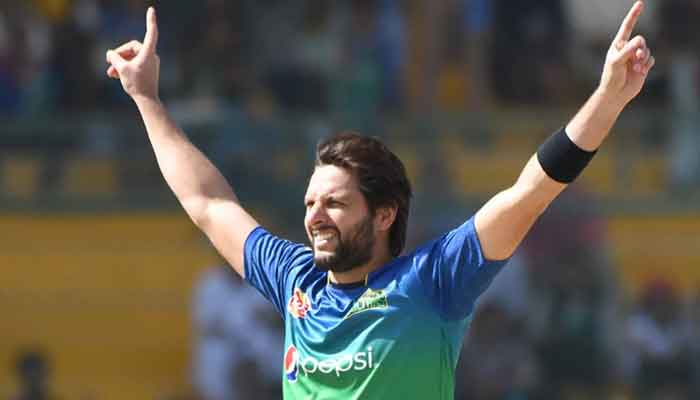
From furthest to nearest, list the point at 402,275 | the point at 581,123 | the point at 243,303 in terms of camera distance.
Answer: the point at 243,303
the point at 402,275
the point at 581,123

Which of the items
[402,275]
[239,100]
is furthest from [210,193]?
[239,100]

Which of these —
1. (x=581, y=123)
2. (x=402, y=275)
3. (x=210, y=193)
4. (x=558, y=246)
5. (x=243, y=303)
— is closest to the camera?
(x=581, y=123)

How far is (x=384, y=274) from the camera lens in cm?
456

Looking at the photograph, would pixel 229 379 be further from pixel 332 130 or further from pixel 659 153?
pixel 659 153

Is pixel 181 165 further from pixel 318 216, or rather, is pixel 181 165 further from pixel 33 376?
pixel 33 376

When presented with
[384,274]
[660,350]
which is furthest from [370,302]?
[660,350]

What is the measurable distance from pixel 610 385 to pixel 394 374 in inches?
307

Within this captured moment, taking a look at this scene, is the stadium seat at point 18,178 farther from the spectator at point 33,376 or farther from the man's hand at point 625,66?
the man's hand at point 625,66

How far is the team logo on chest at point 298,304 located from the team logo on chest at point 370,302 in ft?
0.58

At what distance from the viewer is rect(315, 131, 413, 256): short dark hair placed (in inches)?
179

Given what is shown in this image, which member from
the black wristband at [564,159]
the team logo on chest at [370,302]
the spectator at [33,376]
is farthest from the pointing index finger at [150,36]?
the spectator at [33,376]

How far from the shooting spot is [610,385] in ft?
39.3

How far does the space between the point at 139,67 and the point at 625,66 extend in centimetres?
168

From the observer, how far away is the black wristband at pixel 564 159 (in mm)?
4184
